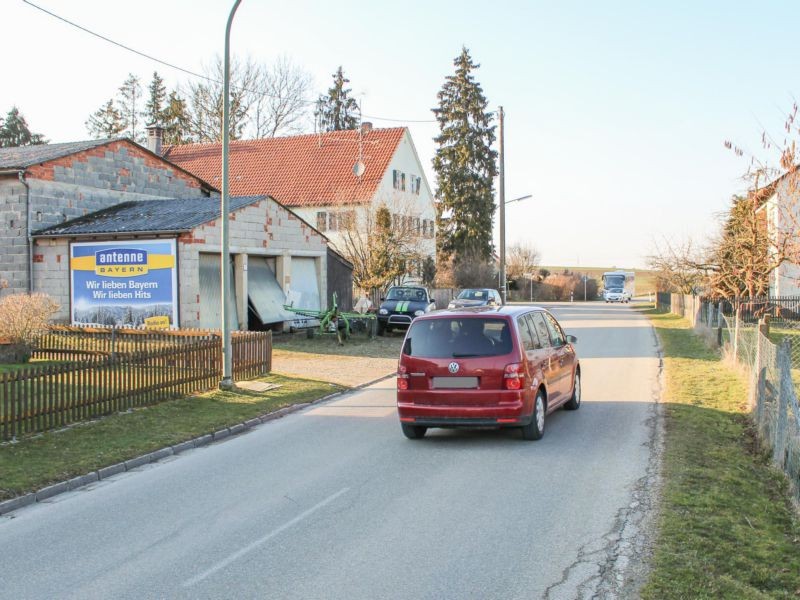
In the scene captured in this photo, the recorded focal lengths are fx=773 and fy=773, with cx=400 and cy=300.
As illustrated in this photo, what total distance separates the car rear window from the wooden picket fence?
516cm

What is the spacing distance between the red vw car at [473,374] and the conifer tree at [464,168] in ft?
144

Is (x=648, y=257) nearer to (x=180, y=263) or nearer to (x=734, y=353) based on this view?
(x=734, y=353)

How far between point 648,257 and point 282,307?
13.0 m

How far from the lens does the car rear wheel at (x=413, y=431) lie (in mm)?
10234

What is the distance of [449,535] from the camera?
6375 mm

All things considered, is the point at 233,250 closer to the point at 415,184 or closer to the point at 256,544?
the point at 256,544

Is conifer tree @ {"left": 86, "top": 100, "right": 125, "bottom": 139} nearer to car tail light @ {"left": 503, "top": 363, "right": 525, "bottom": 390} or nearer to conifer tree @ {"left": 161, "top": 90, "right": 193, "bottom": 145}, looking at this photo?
conifer tree @ {"left": 161, "top": 90, "right": 193, "bottom": 145}

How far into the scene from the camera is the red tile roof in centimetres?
4350

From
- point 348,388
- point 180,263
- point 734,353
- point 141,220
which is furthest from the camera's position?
point 141,220

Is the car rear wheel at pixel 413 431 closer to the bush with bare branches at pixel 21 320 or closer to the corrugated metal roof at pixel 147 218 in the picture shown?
the bush with bare branches at pixel 21 320

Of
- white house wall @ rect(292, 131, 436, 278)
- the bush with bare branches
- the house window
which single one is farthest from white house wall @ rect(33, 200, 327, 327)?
the house window

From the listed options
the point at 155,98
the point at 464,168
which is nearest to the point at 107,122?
the point at 155,98

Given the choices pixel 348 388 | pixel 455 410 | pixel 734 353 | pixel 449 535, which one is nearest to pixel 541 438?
pixel 455 410

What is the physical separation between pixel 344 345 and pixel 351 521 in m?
17.6
